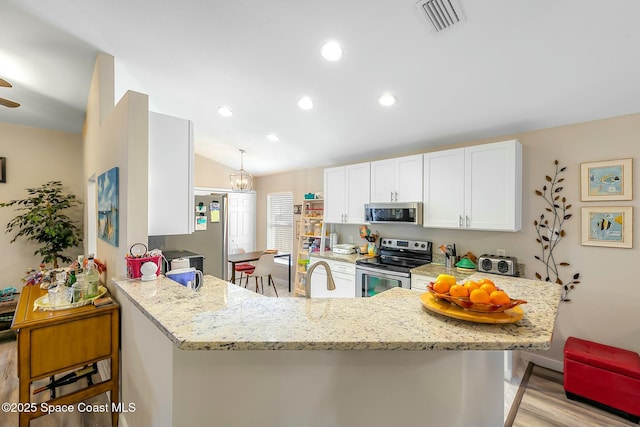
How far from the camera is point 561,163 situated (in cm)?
262

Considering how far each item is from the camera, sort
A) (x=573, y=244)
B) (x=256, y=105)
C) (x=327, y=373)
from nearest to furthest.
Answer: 1. (x=327, y=373)
2. (x=573, y=244)
3. (x=256, y=105)

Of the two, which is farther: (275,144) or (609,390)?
(275,144)

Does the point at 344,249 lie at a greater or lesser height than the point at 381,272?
greater

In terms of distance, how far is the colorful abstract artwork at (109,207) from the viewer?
2.04 m

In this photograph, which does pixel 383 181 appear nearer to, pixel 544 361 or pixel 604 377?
pixel 544 361

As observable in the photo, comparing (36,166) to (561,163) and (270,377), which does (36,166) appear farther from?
(561,163)

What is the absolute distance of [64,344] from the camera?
1.73 meters

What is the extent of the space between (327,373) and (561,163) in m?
3.00

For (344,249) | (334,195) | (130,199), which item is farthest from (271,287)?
(130,199)

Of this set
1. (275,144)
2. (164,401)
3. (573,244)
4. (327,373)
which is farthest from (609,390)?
(275,144)

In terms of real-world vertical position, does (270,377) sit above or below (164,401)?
above

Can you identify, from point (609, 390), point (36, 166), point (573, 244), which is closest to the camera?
point (609, 390)

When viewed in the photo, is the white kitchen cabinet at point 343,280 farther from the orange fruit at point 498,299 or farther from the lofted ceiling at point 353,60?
the orange fruit at point 498,299

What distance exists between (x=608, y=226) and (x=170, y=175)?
12.2 feet
